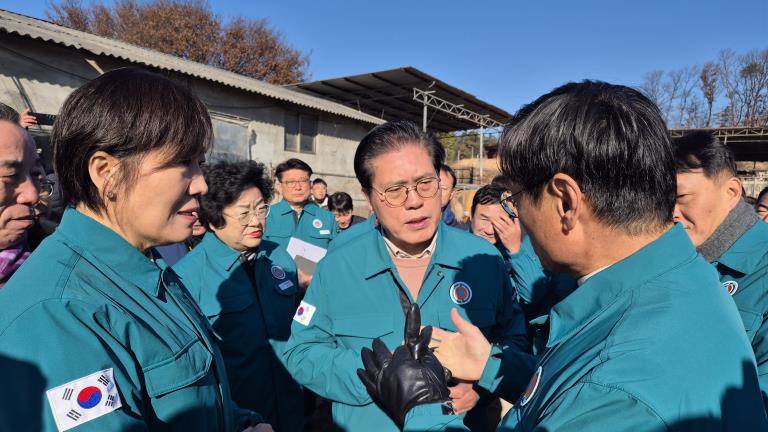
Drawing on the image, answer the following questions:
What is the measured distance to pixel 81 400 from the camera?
0.95 meters

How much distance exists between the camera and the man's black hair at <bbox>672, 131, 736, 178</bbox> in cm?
222

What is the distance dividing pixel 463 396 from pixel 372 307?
565 mm

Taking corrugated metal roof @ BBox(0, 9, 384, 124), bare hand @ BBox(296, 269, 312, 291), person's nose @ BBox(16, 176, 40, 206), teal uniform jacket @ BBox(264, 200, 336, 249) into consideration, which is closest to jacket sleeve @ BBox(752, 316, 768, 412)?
bare hand @ BBox(296, 269, 312, 291)

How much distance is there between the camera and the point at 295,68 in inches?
1108

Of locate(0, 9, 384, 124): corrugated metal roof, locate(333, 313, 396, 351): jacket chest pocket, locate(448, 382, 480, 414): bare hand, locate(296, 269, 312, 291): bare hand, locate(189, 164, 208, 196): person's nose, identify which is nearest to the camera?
locate(189, 164, 208, 196): person's nose

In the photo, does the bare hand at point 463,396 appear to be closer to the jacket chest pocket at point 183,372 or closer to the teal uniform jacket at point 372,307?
the teal uniform jacket at point 372,307

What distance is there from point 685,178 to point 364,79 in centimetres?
1357

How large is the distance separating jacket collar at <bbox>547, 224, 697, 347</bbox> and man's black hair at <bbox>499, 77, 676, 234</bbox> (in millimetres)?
66

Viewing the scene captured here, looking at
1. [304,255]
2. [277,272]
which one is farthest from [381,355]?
Answer: [304,255]

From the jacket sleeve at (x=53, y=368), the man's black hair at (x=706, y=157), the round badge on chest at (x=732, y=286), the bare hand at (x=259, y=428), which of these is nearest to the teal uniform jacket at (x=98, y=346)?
the jacket sleeve at (x=53, y=368)

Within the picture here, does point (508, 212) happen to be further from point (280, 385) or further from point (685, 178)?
point (280, 385)

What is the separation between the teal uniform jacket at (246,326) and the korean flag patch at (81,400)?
1.62 m

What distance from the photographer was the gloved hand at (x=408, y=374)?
5.19 feet

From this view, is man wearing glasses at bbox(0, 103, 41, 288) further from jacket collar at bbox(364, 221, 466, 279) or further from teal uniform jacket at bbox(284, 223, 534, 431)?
jacket collar at bbox(364, 221, 466, 279)
